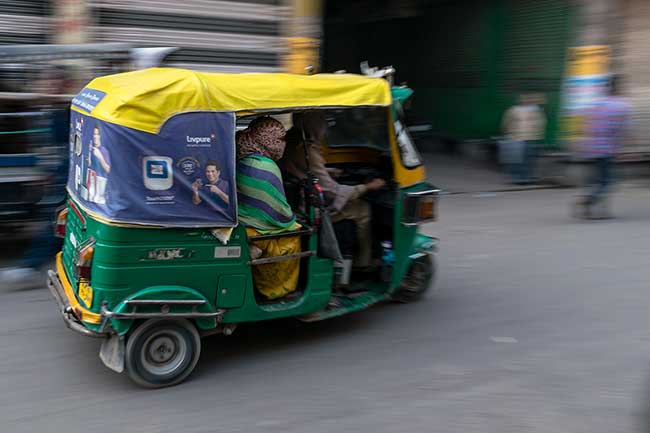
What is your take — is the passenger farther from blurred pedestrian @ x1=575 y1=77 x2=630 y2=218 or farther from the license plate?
blurred pedestrian @ x1=575 y1=77 x2=630 y2=218

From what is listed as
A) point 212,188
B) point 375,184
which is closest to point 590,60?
point 375,184

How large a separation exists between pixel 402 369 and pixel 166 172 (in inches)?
81.0

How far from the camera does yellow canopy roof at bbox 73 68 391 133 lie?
4.00 metres

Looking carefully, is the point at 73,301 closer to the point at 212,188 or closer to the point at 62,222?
the point at 62,222

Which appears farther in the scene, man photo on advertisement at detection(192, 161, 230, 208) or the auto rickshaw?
man photo on advertisement at detection(192, 161, 230, 208)

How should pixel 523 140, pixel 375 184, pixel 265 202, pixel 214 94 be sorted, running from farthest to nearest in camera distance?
pixel 523 140, pixel 375 184, pixel 265 202, pixel 214 94

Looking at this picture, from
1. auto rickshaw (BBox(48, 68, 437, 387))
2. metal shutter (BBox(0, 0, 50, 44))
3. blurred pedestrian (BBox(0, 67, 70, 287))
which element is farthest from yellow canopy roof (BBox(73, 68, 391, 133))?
metal shutter (BBox(0, 0, 50, 44))

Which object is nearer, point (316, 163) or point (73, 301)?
point (73, 301)

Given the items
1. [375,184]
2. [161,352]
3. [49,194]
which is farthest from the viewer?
[49,194]

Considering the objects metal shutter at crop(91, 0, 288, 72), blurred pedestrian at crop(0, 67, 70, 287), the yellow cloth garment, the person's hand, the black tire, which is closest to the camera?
the yellow cloth garment

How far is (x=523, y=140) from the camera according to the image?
11.9 metres

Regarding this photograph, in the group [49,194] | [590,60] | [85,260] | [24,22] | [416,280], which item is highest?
[24,22]

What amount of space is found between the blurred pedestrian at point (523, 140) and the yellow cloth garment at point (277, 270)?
8.17 metres

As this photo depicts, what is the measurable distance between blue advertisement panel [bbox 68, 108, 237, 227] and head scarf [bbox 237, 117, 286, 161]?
12.5 inches
